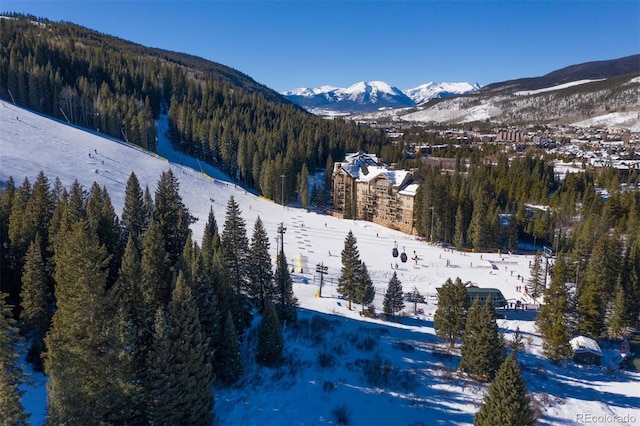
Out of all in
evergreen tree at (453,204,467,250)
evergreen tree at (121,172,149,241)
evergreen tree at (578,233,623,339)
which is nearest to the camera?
evergreen tree at (578,233,623,339)

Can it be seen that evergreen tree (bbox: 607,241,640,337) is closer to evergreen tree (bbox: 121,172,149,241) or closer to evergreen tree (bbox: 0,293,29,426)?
evergreen tree (bbox: 0,293,29,426)

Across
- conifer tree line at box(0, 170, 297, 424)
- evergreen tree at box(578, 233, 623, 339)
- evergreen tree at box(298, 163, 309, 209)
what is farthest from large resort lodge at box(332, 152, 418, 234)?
conifer tree line at box(0, 170, 297, 424)

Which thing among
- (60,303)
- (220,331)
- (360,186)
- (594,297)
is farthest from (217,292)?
(360,186)

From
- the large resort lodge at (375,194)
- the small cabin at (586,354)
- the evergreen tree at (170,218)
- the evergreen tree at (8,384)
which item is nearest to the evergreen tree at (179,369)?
the evergreen tree at (8,384)

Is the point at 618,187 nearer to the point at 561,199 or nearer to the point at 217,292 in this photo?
the point at 561,199

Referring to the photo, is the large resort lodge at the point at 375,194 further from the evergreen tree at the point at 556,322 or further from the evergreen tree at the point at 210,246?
the evergreen tree at the point at 210,246

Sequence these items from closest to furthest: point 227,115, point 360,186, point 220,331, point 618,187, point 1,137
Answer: point 220,331
point 1,137
point 360,186
point 618,187
point 227,115

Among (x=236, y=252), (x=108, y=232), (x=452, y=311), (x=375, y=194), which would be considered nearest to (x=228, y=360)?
(x=236, y=252)
